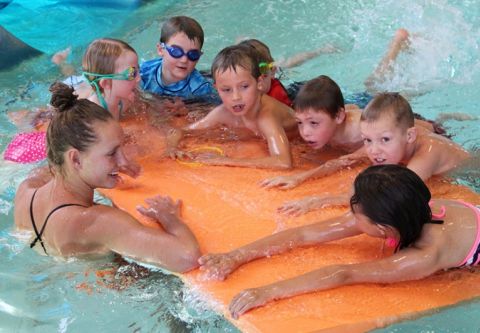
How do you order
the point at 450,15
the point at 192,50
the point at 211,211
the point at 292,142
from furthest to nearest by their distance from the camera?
the point at 450,15, the point at 192,50, the point at 292,142, the point at 211,211

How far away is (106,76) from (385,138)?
77.0 inches

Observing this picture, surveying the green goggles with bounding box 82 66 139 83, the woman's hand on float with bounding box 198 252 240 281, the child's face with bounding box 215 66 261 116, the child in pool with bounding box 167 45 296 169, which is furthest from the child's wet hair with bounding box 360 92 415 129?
the green goggles with bounding box 82 66 139 83

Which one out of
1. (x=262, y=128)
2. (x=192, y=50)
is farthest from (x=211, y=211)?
(x=192, y=50)

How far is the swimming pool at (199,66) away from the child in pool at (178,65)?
1.14 meters

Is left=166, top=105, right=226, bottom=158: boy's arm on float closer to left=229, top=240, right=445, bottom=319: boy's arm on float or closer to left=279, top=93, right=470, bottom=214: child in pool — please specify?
left=279, top=93, right=470, bottom=214: child in pool

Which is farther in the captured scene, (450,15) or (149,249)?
(450,15)

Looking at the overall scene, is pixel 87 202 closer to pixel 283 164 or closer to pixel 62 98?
pixel 62 98

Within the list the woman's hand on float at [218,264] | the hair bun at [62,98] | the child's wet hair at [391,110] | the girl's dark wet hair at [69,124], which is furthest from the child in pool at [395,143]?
the hair bun at [62,98]

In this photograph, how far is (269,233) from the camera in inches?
130

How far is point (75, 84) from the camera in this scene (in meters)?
5.14

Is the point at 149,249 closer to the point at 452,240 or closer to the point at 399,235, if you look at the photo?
the point at 399,235

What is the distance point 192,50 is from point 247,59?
3.09ft

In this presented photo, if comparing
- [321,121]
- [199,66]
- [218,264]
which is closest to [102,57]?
[321,121]

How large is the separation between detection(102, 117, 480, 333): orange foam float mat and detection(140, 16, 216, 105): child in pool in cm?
74
